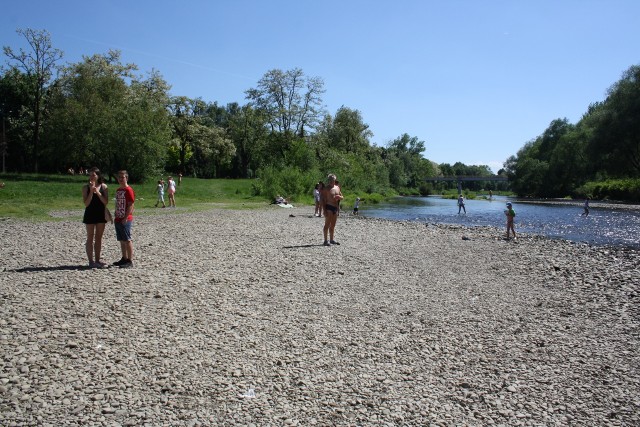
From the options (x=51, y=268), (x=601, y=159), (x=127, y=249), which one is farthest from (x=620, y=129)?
(x=51, y=268)

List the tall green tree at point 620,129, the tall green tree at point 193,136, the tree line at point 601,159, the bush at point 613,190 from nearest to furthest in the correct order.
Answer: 1. the tall green tree at point 620,129
2. the tree line at point 601,159
3. the bush at point 613,190
4. the tall green tree at point 193,136

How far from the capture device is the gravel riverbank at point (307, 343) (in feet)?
17.1

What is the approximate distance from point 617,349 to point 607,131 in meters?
69.7

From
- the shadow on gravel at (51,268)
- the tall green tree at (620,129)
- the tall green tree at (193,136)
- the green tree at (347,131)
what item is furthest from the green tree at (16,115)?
the tall green tree at (620,129)

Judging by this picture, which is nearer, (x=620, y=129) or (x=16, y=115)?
(x=620, y=129)

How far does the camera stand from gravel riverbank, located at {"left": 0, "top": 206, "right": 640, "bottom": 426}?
17.1ft

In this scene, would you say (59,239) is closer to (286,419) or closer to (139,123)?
(286,419)

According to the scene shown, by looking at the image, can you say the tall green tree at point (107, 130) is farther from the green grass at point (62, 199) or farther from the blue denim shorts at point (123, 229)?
the blue denim shorts at point (123, 229)

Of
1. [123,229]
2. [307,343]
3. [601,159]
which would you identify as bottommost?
[307,343]

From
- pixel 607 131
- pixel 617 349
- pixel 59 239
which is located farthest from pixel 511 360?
pixel 607 131

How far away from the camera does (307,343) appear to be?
7.10 metres

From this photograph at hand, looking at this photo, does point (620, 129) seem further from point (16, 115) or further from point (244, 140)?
point (16, 115)

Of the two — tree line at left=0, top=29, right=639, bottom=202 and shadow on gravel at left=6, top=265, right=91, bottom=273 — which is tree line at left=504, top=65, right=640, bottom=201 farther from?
shadow on gravel at left=6, top=265, right=91, bottom=273

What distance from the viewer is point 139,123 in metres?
48.2
